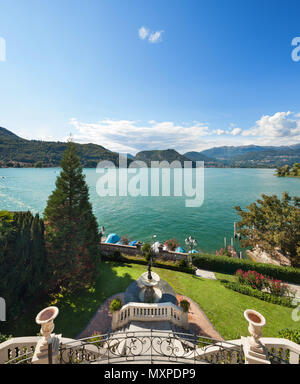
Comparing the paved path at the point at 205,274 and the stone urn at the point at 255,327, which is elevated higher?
the stone urn at the point at 255,327

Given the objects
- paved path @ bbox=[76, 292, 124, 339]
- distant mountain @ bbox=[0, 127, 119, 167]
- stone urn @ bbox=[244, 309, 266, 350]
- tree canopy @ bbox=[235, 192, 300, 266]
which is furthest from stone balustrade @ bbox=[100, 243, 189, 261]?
distant mountain @ bbox=[0, 127, 119, 167]

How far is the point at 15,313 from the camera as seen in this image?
7.66 m

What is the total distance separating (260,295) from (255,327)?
9.59m

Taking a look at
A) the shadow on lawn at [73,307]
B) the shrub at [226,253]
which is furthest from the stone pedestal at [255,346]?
the shrub at [226,253]

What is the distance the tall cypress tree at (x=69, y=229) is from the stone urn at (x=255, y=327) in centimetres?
956

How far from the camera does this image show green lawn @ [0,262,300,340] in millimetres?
8086

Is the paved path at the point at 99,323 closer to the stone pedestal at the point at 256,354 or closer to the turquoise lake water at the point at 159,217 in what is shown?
the stone pedestal at the point at 256,354

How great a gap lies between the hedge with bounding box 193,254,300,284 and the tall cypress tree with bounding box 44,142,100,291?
12008 millimetres

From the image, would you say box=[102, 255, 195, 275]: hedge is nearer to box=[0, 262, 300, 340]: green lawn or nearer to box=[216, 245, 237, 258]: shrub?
box=[0, 262, 300, 340]: green lawn

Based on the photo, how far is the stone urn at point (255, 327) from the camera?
388 centimetres
